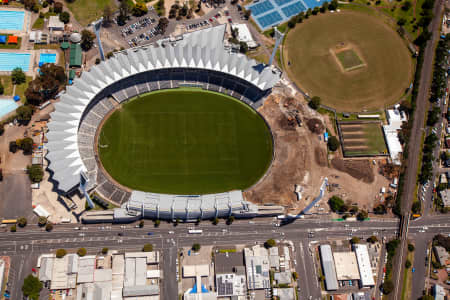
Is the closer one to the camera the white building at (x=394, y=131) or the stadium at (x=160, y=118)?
the stadium at (x=160, y=118)

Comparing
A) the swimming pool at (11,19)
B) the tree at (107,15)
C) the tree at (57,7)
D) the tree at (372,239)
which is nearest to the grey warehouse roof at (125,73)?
the tree at (107,15)

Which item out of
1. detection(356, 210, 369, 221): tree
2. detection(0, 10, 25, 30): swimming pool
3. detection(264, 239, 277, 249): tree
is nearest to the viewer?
detection(264, 239, 277, 249): tree

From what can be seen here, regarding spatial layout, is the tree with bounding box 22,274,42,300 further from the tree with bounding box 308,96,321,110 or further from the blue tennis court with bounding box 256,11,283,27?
the blue tennis court with bounding box 256,11,283,27

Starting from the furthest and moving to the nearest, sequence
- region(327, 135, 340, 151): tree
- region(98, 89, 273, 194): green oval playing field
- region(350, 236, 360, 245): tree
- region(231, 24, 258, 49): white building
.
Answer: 1. region(231, 24, 258, 49): white building
2. region(327, 135, 340, 151): tree
3. region(98, 89, 273, 194): green oval playing field
4. region(350, 236, 360, 245): tree

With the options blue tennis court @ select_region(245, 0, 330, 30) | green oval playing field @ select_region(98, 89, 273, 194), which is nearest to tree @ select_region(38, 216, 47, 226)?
green oval playing field @ select_region(98, 89, 273, 194)

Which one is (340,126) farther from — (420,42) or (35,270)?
(35,270)

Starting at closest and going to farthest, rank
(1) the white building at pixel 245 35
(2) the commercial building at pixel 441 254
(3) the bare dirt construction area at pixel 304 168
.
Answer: (2) the commercial building at pixel 441 254 → (3) the bare dirt construction area at pixel 304 168 → (1) the white building at pixel 245 35

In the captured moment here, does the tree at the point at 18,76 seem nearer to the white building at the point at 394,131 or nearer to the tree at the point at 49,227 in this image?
the tree at the point at 49,227
